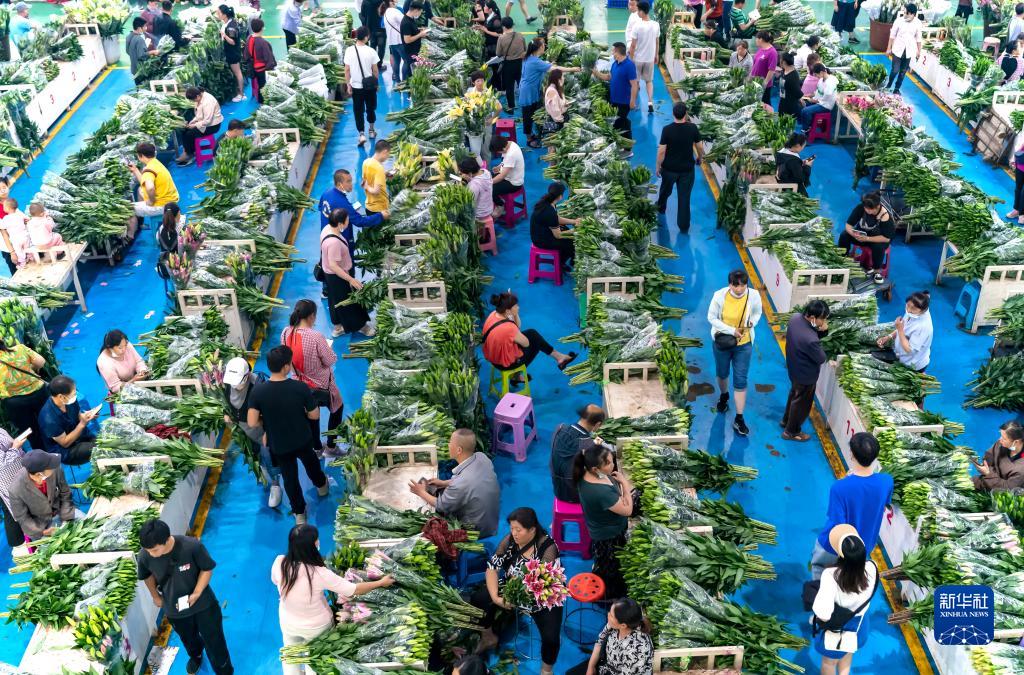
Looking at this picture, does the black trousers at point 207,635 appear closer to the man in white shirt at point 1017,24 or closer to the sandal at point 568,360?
the sandal at point 568,360

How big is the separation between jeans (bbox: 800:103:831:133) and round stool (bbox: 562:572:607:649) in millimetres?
11081

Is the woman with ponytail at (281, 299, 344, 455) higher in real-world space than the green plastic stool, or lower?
higher

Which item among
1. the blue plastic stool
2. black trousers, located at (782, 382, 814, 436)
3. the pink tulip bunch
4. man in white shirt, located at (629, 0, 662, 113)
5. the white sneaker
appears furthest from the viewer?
man in white shirt, located at (629, 0, 662, 113)

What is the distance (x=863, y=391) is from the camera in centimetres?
985

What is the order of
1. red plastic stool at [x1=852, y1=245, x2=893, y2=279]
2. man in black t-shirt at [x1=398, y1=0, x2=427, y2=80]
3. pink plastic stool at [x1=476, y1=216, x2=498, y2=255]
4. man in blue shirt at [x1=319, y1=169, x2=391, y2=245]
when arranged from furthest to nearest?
man in black t-shirt at [x1=398, y1=0, x2=427, y2=80], pink plastic stool at [x1=476, y1=216, x2=498, y2=255], red plastic stool at [x1=852, y1=245, x2=893, y2=279], man in blue shirt at [x1=319, y1=169, x2=391, y2=245]

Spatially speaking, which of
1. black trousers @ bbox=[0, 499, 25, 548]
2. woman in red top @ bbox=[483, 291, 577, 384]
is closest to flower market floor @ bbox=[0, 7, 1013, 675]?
black trousers @ bbox=[0, 499, 25, 548]

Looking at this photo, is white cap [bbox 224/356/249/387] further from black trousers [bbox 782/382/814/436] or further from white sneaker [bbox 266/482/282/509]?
black trousers [bbox 782/382/814/436]

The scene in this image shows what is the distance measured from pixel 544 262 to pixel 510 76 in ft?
20.0

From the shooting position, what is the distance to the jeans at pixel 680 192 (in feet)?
46.0

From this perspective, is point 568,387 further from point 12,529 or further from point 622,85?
point 622,85

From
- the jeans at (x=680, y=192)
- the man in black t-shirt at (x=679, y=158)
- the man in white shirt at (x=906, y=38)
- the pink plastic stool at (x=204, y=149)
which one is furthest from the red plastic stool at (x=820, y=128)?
the pink plastic stool at (x=204, y=149)

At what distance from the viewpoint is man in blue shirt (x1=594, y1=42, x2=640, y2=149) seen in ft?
52.7

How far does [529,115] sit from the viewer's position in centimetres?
1736

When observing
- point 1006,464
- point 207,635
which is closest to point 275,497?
point 207,635
